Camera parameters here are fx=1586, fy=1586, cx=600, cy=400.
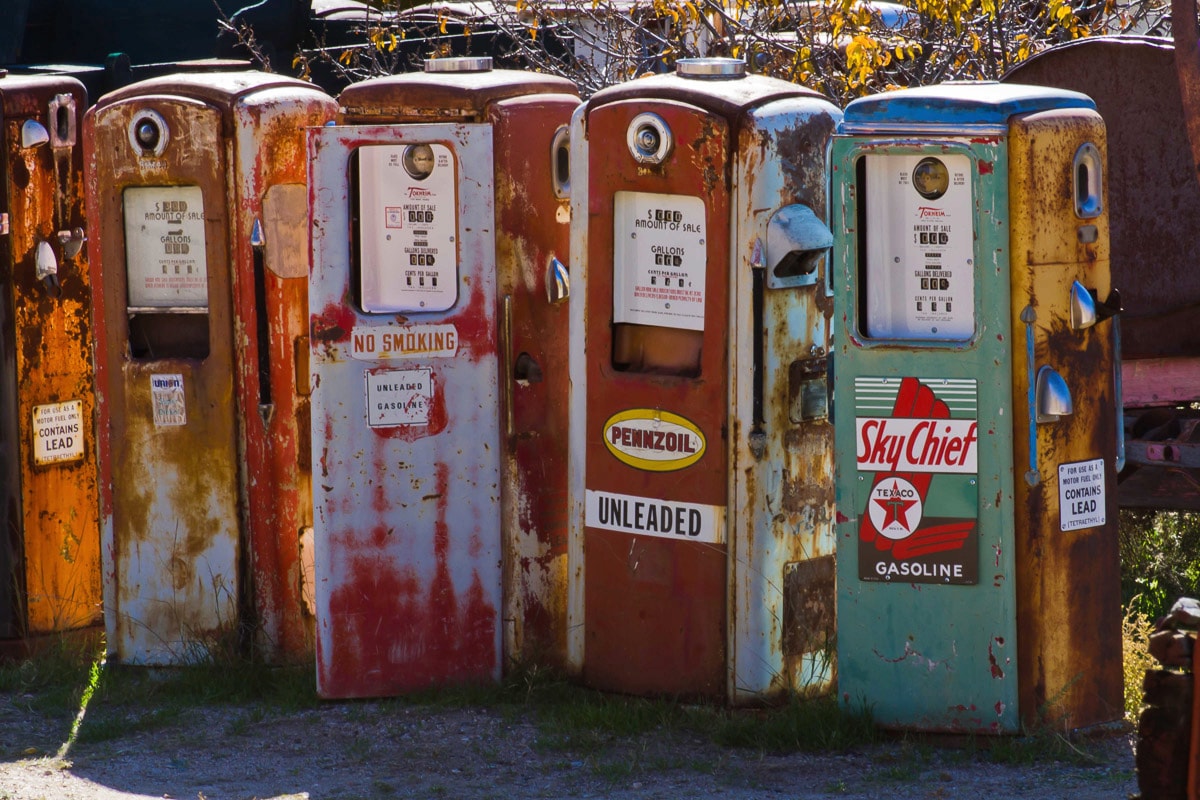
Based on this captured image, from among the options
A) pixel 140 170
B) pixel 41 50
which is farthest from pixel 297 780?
Answer: pixel 41 50

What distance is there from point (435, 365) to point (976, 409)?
168cm

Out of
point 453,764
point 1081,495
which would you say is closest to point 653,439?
point 453,764

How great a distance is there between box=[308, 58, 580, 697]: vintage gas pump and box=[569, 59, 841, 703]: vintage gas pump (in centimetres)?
22

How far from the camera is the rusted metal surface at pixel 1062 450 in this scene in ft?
13.8

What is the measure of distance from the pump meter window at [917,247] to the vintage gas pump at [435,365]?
1.06 meters

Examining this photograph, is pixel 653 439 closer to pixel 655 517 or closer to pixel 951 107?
pixel 655 517

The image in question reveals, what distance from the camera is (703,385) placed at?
4664 millimetres

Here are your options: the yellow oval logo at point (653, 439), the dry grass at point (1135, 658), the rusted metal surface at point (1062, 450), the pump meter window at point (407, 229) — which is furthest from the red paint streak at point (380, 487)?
the dry grass at point (1135, 658)

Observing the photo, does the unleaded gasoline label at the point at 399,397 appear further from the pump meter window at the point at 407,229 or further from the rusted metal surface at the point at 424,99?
the rusted metal surface at the point at 424,99

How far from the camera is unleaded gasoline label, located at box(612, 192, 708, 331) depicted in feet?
15.3

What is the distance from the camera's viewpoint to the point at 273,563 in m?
5.30

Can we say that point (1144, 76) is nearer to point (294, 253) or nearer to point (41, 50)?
point (294, 253)

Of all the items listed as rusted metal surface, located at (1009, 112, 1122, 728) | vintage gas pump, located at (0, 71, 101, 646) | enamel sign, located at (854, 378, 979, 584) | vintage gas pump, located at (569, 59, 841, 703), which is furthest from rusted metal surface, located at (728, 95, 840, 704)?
vintage gas pump, located at (0, 71, 101, 646)

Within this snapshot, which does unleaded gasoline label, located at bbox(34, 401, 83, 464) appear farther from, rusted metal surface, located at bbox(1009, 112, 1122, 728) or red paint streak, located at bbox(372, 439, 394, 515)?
rusted metal surface, located at bbox(1009, 112, 1122, 728)
